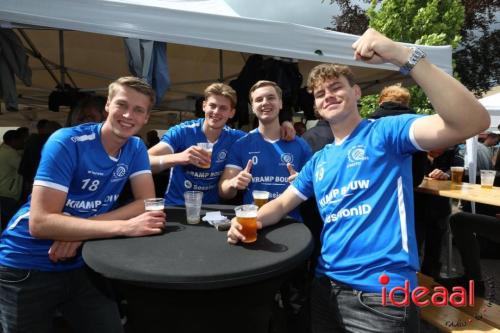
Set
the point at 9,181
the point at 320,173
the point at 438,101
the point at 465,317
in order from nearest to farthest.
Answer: the point at 438,101 → the point at 320,173 → the point at 465,317 → the point at 9,181

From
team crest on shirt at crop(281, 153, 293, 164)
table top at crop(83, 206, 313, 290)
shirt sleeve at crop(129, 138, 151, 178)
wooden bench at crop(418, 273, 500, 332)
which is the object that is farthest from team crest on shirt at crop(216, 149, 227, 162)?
wooden bench at crop(418, 273, 500, 332)

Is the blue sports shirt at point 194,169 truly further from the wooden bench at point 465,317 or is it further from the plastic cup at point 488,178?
the plastic cup at point 488,178

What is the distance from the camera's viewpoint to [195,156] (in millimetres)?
2287

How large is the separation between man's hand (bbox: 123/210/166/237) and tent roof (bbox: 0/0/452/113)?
1.95 metres

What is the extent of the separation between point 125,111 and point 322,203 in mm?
1192

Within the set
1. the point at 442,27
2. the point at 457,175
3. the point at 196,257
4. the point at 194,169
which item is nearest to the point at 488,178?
the point at 457,175

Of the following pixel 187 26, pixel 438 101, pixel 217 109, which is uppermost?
pixel 187 26

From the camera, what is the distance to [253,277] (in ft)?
4.14

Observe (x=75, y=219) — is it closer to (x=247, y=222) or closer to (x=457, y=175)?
(x=247, y=222)

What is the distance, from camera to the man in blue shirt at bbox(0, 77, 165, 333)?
5.37 ft

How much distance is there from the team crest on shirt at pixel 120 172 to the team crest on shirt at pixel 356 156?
1.24 metres

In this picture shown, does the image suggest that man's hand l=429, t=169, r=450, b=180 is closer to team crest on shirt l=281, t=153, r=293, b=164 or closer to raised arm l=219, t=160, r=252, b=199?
team crest on shirt l=281, t=153, r=293, b=164

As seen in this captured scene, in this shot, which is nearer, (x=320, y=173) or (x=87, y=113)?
(x=320, y=173)

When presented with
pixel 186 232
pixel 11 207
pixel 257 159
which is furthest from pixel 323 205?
pixel 11 207
